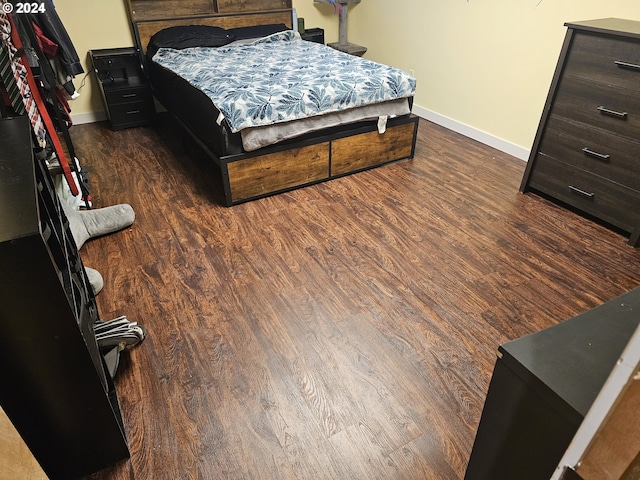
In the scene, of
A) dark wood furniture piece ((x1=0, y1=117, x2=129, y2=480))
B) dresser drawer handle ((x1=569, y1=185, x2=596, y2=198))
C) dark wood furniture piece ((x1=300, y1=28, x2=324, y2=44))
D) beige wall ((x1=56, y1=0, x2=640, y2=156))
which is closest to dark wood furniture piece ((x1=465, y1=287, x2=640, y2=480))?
→ dark wood furniture piece ((x1=0, y1=117, x2=129, y2=480))

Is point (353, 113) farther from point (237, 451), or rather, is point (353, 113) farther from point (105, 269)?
point (237, 451)

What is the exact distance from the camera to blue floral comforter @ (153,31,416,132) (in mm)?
2598

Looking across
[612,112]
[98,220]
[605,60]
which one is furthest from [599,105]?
[98,220]

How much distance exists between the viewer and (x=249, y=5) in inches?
169

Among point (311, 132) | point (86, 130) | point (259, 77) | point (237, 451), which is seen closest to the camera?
point (237, 451)

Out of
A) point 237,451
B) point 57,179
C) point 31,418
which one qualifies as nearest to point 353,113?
point 57,179

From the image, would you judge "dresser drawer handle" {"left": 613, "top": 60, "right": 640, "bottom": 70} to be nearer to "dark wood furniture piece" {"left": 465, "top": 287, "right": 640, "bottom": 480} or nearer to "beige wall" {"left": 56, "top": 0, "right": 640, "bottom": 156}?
"beige wall" {"left": 56, "top": 0, "right": 640, "bottom": 156}

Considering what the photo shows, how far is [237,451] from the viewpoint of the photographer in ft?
4.66

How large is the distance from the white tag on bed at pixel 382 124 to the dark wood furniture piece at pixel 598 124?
1006mm

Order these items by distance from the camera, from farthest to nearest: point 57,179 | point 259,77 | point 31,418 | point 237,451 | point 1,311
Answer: point 259,77
point 57,179
point 237,451
point 31,418
point 1,311

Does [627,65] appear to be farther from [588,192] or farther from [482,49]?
[482,49]

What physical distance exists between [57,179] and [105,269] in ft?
2.32

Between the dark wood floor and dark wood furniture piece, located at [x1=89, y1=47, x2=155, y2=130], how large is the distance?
880 millimetres

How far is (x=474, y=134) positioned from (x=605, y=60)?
156 cm
